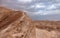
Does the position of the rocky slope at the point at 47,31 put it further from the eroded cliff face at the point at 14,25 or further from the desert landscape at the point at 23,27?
the eroded cliff face at the point at 14,25

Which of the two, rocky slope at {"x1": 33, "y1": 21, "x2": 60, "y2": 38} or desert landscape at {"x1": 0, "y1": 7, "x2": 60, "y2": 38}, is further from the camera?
rocky slope at {"x1": 33, "y1": 21, "x2": 60, "y2": 38}

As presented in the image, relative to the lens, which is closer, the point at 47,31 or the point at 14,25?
the point at 14,25

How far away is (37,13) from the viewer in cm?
170

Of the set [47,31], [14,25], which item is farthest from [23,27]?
[47,31]

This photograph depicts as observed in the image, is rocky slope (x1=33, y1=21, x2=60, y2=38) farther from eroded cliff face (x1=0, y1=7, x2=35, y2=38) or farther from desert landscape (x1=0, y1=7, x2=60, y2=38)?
eroded cliff face (x1=0, y1=7, x2=35, y2=38)

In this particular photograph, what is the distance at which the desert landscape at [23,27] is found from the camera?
1123mm

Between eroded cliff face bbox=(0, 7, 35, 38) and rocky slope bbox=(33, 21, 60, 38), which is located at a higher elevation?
eroded cliff face bbox=(0, 7, 35, 38)

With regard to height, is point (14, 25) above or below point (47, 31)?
above

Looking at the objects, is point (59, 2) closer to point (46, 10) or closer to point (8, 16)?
point (46, 10)

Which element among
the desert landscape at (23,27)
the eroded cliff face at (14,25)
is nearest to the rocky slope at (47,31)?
the desert landscape at (23,27)

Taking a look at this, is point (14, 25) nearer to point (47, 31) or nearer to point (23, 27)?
point (23, 27)

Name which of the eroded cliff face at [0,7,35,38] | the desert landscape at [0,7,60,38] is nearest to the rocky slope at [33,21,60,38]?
the desert landscape at [0,7,60,38]

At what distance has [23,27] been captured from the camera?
124 cm

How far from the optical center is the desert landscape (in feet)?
3.68
